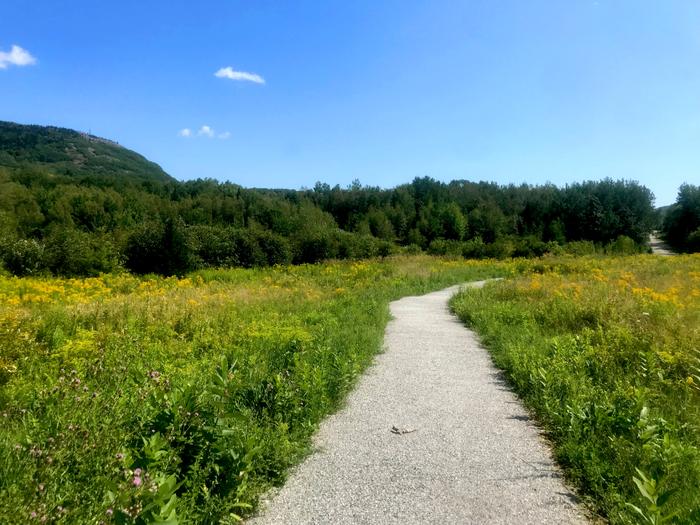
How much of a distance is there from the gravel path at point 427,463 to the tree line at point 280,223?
24936 mm

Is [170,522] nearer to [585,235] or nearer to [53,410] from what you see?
[53,410]

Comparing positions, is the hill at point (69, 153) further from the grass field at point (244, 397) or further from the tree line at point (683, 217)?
the grass field at point (244, 397)

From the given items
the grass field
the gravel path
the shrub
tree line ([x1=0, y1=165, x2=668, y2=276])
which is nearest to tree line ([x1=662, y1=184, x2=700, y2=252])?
tree line ([x1=0, y1=165, x2=668, y2=276])

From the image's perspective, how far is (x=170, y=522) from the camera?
2.07 m

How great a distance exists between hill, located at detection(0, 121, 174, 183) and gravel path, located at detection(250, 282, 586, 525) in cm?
14198

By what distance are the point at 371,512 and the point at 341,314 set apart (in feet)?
24.4

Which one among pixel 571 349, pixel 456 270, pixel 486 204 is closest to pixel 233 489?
pixel 571 349

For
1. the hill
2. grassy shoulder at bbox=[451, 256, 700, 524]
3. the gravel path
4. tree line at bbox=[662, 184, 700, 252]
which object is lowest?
the gravel path

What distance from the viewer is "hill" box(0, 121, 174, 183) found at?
139800mm

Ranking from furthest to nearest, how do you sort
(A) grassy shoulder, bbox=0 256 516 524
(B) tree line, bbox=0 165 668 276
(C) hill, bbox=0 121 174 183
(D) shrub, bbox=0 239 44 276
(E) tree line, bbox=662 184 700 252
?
(C) hill, bbox=0 121 174 183 → (E) tree line, bbox=662 184 700 252 → (B) tree line, bbox=0 165 668 276 → (D) shrub, bbox=0 239 44 276 → (A) grassy shoulder, bbox=0 256 516 524

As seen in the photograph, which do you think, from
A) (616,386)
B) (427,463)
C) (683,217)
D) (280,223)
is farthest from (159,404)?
(683,217)

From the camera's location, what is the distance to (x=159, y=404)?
142 inches

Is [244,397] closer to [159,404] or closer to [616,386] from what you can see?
[159,404]

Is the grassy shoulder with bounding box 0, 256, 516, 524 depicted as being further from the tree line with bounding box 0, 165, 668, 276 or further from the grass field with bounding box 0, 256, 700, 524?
the tree line with bounding box 0, 165, 668, 276
